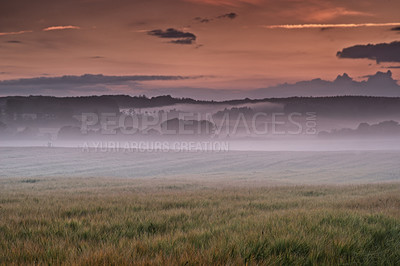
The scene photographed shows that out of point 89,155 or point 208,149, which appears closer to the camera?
point 89,155

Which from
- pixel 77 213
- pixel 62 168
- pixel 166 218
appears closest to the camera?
pixel 166 218

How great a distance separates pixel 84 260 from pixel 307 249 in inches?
124

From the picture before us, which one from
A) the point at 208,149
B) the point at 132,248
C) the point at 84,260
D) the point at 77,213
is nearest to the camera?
the point at 84,260

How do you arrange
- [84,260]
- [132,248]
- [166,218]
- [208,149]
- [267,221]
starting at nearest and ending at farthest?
1. [84,260]
2. [132,248]
3. [267,221]
4. [166,218]
5. [208,149]

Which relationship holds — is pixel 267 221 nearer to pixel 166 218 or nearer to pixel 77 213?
pixel 166 218

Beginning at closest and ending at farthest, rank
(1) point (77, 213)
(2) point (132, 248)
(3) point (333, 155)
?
(2) point (132, 248) < (1) point (77, 213) < (3) point (333, 155)

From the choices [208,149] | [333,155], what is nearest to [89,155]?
[208,149]

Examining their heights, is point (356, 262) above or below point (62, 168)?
above

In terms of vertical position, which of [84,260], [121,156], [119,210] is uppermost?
[84,260]

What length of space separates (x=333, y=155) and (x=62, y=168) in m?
65.5

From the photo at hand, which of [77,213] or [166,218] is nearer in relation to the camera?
[166,218]

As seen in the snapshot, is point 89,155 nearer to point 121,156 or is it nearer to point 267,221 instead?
point 121,156

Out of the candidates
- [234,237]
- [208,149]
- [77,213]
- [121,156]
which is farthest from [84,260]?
[208,149]

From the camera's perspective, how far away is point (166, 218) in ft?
25.6
